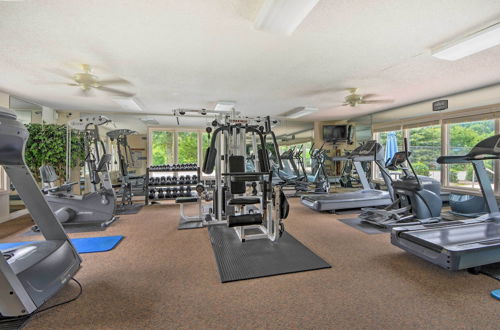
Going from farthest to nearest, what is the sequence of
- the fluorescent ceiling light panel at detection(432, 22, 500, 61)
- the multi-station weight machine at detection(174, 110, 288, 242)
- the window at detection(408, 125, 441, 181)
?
the window at detection(408, 125, 441, 181), the multi-station weight machine at detection(174, 110, 288, 242), the fluorescent ceiling light panel at detection(432, 22, 500, 61)

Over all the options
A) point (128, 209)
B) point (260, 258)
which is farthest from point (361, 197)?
point (128, 209)

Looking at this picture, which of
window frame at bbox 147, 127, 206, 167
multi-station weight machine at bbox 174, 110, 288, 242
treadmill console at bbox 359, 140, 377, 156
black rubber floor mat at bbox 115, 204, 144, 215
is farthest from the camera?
window frame at bbox 147, 127, 206, 167

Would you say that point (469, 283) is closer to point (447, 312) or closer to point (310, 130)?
point (447, 312)

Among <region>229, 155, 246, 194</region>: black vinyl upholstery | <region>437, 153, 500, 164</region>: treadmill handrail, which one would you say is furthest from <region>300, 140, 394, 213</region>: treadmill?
<region>229, 155, 246, 194</region>: black vinyl upholstery

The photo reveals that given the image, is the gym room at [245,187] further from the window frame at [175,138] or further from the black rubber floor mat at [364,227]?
the window frame at [175,138]

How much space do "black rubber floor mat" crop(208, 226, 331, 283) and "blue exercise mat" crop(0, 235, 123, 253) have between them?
1295 millimetres

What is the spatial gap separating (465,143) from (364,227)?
142 inches

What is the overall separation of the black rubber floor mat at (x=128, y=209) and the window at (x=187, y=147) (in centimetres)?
320

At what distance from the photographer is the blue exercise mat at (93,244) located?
3086 millimetres

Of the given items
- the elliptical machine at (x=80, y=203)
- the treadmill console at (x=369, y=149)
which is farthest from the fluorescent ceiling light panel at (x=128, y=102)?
the treadmill console at (x=369, y=149)

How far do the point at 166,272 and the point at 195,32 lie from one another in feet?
8.28

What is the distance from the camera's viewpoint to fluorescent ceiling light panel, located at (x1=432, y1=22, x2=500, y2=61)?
261 cm

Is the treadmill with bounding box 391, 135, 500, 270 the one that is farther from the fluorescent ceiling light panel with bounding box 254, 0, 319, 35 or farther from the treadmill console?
the fluorescent ceiling light panel with bounding box 254, 0, 319, 35

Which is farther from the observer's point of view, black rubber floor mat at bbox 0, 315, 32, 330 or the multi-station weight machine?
the multi-station weight machine
